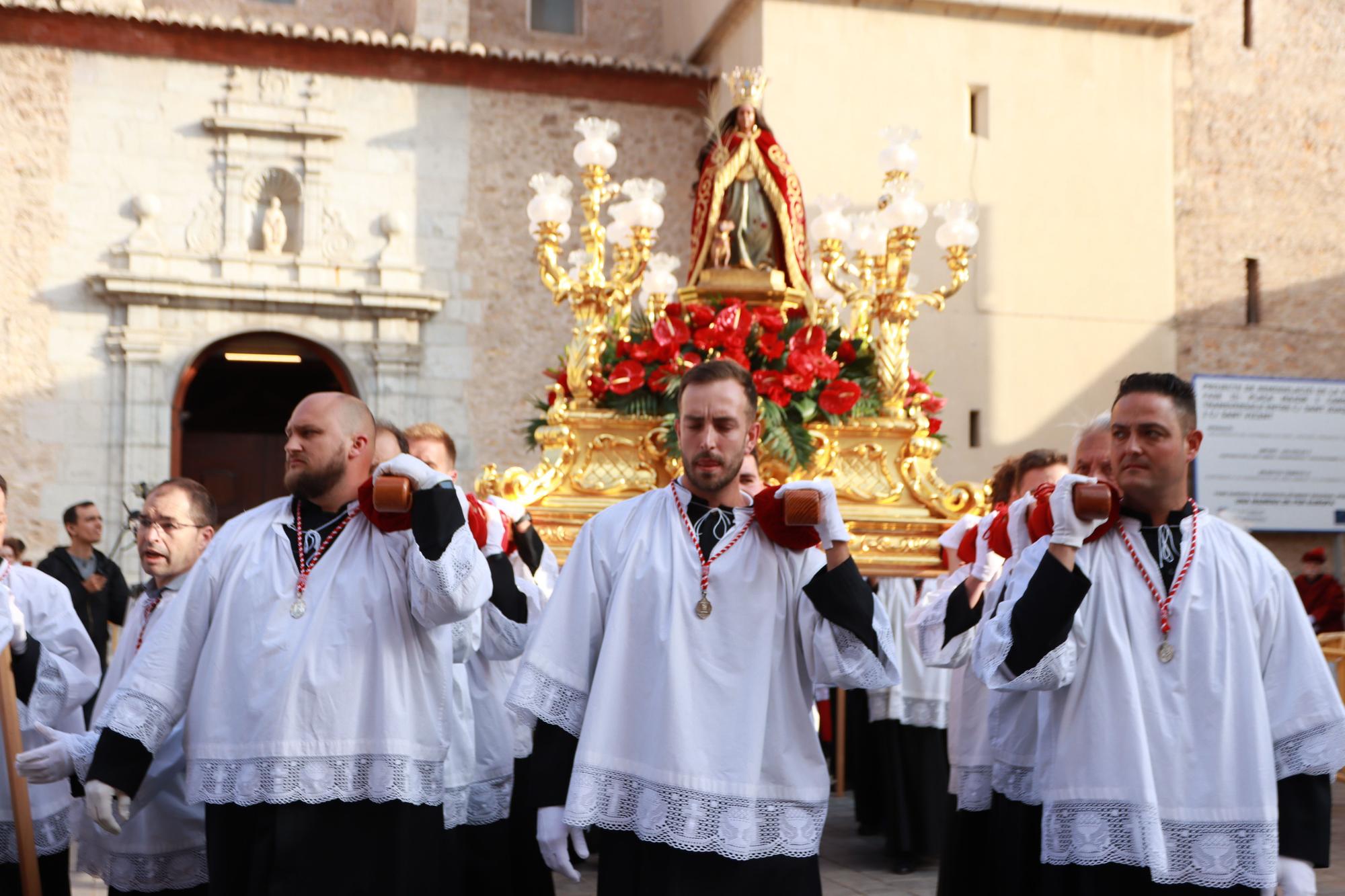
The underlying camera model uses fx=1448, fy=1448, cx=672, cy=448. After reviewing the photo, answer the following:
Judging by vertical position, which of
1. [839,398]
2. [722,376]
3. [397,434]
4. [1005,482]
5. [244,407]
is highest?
[244,407]

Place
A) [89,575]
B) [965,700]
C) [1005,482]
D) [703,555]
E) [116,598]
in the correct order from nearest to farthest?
[703,555]
[965,700]
[1005,482]
[89,575]
[116,598]

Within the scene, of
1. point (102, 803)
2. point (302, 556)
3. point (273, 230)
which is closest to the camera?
point (102, 803)

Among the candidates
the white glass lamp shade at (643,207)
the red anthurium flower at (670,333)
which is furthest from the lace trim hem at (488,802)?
the white glass lamp shade at (643,207)

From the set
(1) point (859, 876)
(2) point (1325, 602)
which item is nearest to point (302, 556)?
(1) point (859, 876)

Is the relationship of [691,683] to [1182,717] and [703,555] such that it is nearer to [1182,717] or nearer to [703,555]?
[703,555]

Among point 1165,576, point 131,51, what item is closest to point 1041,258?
point 131,51

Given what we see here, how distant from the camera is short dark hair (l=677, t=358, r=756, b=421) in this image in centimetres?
338

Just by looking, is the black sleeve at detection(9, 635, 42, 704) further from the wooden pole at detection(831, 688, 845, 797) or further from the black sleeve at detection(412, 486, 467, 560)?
the wooden pole at detection(831, 688, 845, 797)

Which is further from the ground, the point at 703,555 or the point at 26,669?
the point at 703,555

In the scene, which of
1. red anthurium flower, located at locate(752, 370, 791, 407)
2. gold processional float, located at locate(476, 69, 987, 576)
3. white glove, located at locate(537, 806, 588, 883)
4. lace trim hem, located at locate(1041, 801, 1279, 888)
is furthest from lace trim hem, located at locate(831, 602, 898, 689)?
red anthurium flower, located at locate(752, 370, 791, 407)

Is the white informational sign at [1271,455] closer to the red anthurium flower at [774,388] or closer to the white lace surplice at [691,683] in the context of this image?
the red anthurium flower at [774,388]

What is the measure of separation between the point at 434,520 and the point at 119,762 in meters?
0.96

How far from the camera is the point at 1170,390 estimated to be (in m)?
3.38

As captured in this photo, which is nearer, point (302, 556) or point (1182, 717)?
point (1182, 717)
